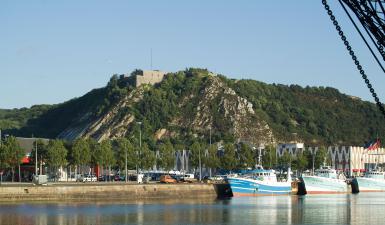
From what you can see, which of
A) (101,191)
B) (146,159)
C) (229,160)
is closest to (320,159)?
(229,160)

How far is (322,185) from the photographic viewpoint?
152 m

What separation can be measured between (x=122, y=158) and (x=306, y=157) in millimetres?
54473

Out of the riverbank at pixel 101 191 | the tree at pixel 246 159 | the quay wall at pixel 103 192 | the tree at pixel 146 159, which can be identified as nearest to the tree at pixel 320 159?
the tree at pixel 246 159

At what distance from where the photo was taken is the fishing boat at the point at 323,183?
492 ft

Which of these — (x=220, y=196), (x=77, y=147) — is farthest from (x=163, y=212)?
(x=77, y=147)

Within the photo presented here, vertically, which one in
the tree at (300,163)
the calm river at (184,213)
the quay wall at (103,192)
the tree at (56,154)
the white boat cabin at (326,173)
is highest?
the tree at (56,154)

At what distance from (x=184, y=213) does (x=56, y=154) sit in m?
47.9

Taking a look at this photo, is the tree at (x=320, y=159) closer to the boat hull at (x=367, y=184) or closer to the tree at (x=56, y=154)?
the boat hull at (x=367, y=184)

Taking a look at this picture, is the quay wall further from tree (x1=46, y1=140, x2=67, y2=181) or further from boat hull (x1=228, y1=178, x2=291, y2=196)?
tree (x1=46, y1=140, x2=67, y2=181)

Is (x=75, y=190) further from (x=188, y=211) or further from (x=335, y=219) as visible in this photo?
(x=335, y=219)

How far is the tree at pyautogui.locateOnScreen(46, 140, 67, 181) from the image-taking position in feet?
434

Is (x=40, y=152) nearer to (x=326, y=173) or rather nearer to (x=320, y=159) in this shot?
(x=326, y=173)

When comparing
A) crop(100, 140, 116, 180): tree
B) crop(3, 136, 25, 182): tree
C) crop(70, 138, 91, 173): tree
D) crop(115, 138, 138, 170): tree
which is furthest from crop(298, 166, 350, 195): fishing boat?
crop(3, 136, 25, 182): tree

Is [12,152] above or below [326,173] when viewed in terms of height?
above
